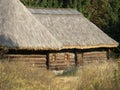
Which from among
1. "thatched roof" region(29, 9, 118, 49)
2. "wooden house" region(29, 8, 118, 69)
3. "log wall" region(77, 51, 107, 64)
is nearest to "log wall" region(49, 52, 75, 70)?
"wooden house" region(29, 8, 118, 69)

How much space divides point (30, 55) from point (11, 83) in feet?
33.6

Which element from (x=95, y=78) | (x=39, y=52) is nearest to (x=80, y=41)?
(x=39, y=52)

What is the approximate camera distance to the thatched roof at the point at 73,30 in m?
22.7

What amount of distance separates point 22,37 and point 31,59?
147 centimetres

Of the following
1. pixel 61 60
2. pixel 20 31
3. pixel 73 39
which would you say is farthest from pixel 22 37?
pixel 73 39

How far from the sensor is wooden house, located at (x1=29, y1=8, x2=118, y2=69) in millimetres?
22484

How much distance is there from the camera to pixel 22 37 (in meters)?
20.1

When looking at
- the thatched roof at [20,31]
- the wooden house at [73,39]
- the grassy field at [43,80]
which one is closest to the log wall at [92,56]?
the wooden house at [73,39]

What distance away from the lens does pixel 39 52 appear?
21.3 m

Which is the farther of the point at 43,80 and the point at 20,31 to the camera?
the point at 20,31

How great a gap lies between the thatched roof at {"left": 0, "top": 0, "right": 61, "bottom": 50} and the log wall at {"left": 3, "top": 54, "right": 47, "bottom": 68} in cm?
97

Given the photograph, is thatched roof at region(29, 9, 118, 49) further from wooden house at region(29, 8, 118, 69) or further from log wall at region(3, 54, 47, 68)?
log wall at region(3, 54, 47, 68)

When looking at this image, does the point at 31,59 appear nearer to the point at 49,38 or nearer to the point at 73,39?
the point at 49,38

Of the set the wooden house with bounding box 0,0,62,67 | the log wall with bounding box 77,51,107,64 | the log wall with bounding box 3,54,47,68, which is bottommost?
the log wall with bounding box 77,51,107,64
